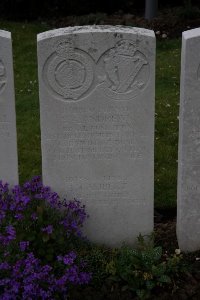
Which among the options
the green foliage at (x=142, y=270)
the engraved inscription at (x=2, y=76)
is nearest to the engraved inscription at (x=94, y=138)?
the engraved inscription at (x=2, y=76)

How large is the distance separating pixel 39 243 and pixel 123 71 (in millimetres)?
1545

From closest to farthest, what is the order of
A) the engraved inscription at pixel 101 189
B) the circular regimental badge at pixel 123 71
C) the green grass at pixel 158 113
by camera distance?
the circular regimental badge at pixel 123 71 → the engraved inscription at pixel 101 189 → the green grass at pixel 158 113

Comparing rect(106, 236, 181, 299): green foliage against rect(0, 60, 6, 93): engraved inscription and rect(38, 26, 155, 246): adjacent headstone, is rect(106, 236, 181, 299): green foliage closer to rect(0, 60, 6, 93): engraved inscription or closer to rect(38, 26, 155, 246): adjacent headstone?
rect(38, 26, 155, 246): adjacent headstone

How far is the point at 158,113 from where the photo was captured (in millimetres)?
8188

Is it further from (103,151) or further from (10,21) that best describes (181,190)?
(10,21)

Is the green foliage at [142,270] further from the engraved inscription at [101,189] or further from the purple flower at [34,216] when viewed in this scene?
the purple flower at [34,216]

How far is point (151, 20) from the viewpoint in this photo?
1258 cm

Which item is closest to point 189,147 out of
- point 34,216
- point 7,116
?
point 34,216

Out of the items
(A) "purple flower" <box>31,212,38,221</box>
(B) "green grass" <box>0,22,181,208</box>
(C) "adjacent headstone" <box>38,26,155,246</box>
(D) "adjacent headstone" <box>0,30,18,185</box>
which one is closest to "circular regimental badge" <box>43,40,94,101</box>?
(C) "adjacent headstone" <box>38,26,155,246</box>

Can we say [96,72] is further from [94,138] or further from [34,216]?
[34,216]

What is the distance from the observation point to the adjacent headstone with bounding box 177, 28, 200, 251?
4.65 metres

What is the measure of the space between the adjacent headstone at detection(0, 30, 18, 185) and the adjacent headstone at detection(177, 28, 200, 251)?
1429 mm

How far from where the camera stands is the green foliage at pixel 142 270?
4.66m

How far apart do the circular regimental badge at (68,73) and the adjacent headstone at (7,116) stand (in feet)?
1.07
